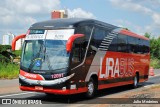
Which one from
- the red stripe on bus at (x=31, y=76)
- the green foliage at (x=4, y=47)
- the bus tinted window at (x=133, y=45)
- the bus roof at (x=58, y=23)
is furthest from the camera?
the green foliage at (x=4, y=47)

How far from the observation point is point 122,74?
69.6 ft

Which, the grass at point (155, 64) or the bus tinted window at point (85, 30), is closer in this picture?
the bus tinted window at point (85, 30)

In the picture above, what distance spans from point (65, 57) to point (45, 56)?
0.82 meters

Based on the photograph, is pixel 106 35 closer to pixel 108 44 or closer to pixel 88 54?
pixel 108 44

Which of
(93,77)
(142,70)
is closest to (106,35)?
(93,77)

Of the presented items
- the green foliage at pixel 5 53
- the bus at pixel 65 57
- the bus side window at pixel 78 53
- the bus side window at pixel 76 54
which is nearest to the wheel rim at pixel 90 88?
the bus at pixel 65 57

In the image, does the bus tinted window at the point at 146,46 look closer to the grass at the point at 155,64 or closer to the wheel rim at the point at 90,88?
the wheel rim at the point at 90,88

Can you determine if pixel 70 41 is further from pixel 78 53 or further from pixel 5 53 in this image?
pixel 5 53

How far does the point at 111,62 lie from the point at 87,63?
134 inches

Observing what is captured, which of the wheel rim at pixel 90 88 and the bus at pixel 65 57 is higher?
the bus at pixel 65 57

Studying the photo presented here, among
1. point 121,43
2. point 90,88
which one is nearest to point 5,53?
point 121,43

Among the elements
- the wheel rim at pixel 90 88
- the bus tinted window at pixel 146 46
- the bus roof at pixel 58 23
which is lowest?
the wheel rim at pixel 90 88

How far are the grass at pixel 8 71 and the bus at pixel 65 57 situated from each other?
11.9m

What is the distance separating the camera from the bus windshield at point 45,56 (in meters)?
14.5
